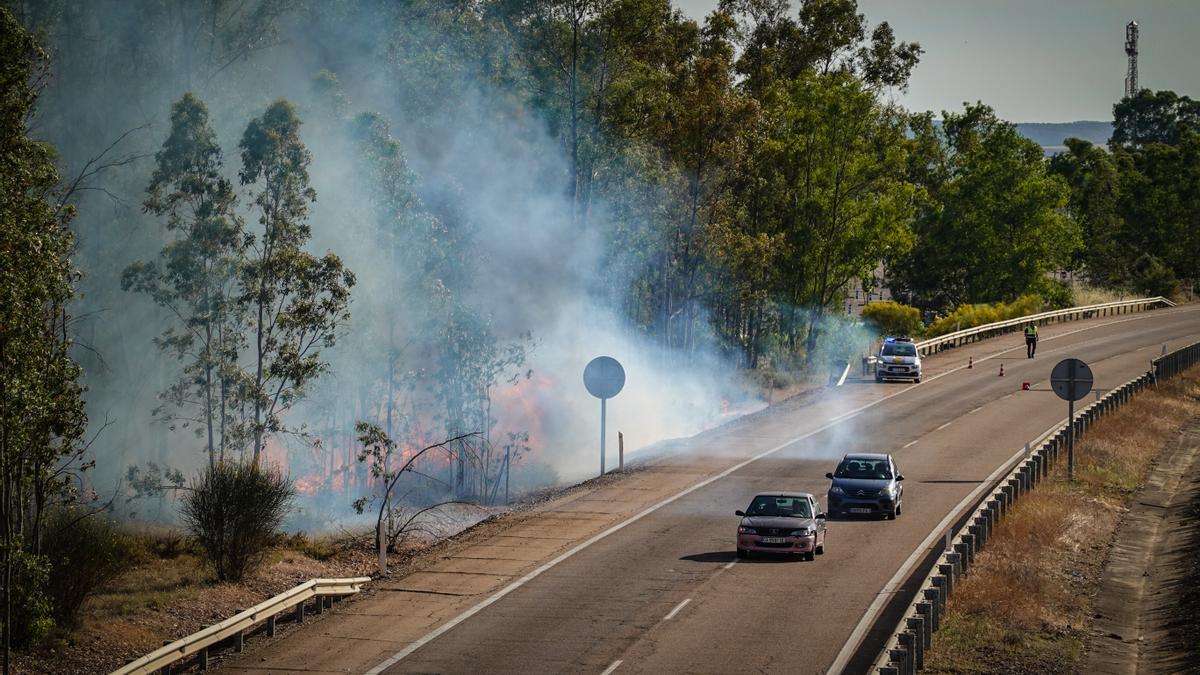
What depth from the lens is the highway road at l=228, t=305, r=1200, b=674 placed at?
20.0 metres

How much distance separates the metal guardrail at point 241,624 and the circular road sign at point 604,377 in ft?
43.4

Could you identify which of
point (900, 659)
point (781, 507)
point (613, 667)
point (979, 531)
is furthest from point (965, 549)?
point (613, 667)

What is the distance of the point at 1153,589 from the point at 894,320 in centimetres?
6770

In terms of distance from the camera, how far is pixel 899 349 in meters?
62.8

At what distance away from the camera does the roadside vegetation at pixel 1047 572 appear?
2058 cm

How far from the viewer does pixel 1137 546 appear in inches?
1267

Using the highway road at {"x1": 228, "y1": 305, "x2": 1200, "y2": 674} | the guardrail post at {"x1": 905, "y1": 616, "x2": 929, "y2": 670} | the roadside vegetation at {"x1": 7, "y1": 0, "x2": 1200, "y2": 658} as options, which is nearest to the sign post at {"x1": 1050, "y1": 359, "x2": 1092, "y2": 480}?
the highway road at {"x1": 228, "y1": 305, "x2": 1200, "y2": 674}

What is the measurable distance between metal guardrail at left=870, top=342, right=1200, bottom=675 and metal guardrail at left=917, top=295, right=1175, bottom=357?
26.5 meters

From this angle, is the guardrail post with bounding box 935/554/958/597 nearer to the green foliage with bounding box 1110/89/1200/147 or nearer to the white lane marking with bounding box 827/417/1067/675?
the white lane marking with bounding box 827/417/1067/675

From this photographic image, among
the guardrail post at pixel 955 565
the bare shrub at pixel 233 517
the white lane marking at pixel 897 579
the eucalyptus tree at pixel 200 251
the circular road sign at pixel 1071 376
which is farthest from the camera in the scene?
the eucalyptus tree at pixel 200 251

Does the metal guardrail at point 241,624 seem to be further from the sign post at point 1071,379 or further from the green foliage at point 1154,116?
the green foliage at point 1154,116

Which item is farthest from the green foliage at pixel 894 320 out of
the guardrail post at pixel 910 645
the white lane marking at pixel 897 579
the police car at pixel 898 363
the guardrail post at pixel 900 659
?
the guardrail post at pixel 900 659

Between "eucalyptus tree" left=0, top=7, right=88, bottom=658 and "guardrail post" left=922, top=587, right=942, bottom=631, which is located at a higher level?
"eucalyptus tree" left=0, top=7, right=88, bottom=658

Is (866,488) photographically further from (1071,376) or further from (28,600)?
(28,600)
